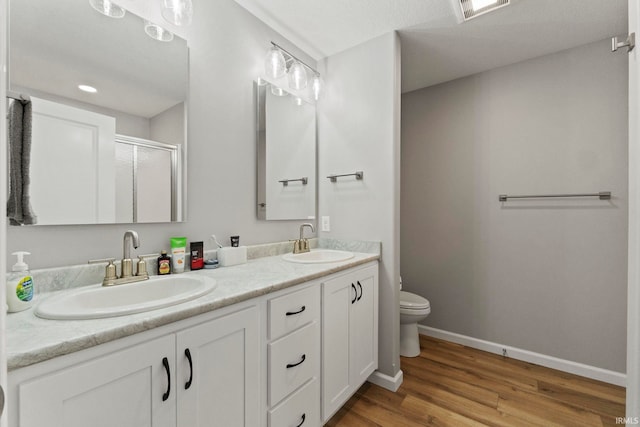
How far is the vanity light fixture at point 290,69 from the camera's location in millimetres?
1790

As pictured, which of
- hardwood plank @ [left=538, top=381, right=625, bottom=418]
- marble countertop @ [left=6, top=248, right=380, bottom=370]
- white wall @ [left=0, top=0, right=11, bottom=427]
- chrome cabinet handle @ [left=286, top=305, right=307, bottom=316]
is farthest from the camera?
hardwood plank @ [left=538, top=381, right=625, bottom=418]

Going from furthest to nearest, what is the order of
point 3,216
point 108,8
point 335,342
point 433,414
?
point 433,414 < point 335,342 < point 108,8 < point 3,216

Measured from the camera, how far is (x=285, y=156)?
1.99 meters

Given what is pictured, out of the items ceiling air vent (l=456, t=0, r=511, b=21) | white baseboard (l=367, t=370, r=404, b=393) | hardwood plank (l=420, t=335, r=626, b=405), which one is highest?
ceiling air vent (l=456, t=0, r=511, b=21)

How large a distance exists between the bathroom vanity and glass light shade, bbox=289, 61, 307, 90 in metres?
1.26

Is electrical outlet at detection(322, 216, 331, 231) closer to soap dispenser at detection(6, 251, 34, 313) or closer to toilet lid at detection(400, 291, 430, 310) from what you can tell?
toilet lid at detection(400, 291, 430, 310)

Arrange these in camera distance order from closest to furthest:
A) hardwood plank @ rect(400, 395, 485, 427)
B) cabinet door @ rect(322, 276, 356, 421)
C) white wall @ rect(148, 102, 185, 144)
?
white wall @ rect(148, 102, 185, 144), cabinet door @ rect(322, 276, 356, 421), hardwood plank @ rect(400, 395, 485, 427)

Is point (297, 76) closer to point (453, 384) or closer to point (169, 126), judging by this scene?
point (169, 126)

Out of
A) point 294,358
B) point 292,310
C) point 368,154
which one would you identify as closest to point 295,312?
point 292,310

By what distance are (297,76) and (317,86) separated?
236 millimetres

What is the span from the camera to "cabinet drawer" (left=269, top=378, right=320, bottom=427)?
1.14m

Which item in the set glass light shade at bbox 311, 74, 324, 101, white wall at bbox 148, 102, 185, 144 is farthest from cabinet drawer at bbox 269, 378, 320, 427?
glass light shade at bbox 311, 74, 324, 101

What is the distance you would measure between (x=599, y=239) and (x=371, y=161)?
5.55 ft

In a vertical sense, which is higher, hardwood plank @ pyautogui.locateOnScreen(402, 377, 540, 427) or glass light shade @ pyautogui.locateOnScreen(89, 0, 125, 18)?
glass light shade @ pyautogui.locateOnScreen(89, 0, 125, 18)
